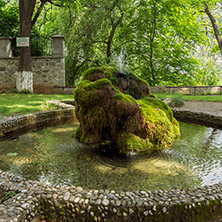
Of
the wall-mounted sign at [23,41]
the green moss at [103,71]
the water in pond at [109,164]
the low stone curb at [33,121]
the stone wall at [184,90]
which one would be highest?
the wall-mounted sign at [23,41]

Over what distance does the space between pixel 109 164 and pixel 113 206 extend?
1.68 meters

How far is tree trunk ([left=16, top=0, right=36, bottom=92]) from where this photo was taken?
11938 millimetres

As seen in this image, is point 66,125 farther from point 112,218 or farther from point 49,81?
point 49,81

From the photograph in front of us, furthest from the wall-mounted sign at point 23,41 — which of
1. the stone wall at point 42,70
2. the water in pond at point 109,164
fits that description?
the water in pond at point 109,164

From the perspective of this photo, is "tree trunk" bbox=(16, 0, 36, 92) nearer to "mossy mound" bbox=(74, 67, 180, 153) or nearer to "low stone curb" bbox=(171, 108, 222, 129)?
"low stone curb" bbox=(171, 108, 222, 129)

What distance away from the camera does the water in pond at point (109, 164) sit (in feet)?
11.6

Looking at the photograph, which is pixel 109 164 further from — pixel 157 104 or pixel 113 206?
pixel 157 104

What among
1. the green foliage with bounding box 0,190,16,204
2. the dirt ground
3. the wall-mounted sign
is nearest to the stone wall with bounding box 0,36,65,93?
the wall-mounted sign

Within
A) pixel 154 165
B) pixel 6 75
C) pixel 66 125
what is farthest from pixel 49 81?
pixel 154 165

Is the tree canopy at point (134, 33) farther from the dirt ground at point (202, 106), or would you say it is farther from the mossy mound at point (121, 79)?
the mossy mound at point (121, 79)

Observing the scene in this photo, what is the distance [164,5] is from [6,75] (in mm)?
10188

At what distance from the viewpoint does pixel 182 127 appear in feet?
22.8

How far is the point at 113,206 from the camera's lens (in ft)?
8.16

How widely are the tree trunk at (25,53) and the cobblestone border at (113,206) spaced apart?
10.4 m
